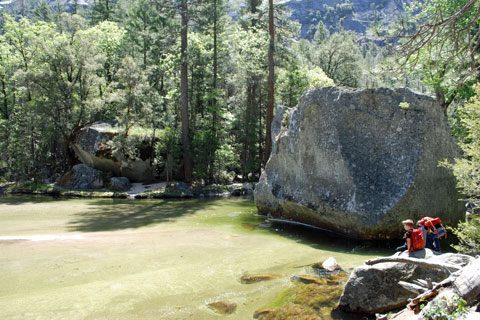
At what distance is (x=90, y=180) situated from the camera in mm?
23859

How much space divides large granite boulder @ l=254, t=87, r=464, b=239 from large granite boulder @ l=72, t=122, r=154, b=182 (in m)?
15.2

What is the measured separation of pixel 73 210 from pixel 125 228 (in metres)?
5.30

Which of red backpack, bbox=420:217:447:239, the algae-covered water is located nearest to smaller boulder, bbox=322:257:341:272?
the algae-covered water

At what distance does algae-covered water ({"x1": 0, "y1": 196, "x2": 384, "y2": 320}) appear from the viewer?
6.19 m

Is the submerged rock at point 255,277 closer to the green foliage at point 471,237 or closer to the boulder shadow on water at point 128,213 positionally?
the green foliage at point 471,237

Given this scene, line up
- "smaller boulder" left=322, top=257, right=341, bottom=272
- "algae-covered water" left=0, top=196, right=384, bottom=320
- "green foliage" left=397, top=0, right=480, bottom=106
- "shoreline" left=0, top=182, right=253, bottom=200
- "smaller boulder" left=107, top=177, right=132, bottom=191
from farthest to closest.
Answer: "smaller boulder" left=107, top=177, right=132, bottom=191 < "shoreline" left=0, top=182, right=253, bottom=200 < "smaller boulder" left=322, top=257, right=341, bottom=272 < "algae-covered water" left=0, top=196, right=384, bottom=320 < "green foliage" left=397, top=0, right=480, bottom=106

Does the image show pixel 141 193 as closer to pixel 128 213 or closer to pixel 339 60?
pixel 128 213

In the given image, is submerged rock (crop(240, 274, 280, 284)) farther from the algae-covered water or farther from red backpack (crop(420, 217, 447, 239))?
red backpack (crop(420, 217, 447, 239))

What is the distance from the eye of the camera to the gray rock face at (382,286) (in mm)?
5734

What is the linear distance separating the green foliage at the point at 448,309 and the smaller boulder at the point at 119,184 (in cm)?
2174

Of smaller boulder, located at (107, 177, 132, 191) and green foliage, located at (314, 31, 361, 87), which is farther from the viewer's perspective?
green foliage, located at (314, 31, 361, 87)

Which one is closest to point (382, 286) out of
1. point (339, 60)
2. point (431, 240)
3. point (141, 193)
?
point (431, 240)

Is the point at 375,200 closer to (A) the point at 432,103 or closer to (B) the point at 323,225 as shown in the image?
(B) the point at 323,225

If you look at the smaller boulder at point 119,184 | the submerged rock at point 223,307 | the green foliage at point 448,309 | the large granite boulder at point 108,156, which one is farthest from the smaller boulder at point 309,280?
the large granite boulder at point 108,156
